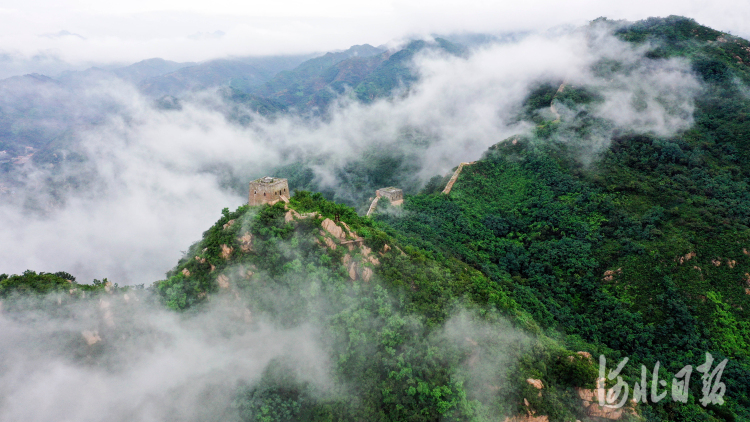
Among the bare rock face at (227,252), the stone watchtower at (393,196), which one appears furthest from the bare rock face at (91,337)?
the stone watchtower at (393,196)

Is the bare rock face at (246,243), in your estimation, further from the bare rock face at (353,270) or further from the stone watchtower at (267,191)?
the bare rock face at (353,270)

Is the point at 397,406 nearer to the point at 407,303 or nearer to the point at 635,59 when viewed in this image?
the point at 407,303

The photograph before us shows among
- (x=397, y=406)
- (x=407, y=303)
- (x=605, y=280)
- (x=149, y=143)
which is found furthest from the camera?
(x=149, y=143)

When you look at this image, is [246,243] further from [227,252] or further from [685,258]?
[685,258]

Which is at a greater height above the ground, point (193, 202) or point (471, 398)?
point (471, 398)

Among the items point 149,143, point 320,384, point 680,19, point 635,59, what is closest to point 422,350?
point 320,384

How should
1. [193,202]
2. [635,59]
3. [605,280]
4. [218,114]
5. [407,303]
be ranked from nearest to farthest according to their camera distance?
[407,303] → [605,280] → [635,59] → [193,202] → [218,114]

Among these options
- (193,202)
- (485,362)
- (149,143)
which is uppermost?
(485,362)
